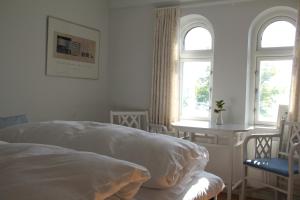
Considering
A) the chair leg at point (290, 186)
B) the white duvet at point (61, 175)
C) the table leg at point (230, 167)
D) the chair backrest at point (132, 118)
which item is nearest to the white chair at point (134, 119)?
the chair backrest at point (132, 118)

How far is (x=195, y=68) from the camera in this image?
13.6 ft

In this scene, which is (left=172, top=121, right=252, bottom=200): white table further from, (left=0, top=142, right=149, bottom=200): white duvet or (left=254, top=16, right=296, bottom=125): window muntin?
(left=0, top=142, right=149, bottom=200): white duvet

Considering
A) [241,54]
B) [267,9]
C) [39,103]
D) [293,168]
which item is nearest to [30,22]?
[39,103]

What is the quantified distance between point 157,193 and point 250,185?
2.62 m

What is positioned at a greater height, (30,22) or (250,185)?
(30,22)

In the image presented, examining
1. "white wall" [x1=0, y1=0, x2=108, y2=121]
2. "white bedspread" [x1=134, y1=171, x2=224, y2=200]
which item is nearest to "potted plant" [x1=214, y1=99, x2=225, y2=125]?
"white wall" [x1=0, y1=0, x2=108, y2=121]

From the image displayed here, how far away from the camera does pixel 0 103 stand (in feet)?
10.4

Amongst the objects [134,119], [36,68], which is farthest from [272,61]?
[36,68]

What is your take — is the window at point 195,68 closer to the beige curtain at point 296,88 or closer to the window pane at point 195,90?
the window pane at point 195,90

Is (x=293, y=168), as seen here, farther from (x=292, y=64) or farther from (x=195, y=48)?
(x=195, y=48)

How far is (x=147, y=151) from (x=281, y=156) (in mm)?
2388

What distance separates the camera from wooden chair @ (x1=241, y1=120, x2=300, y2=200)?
9.01 ft

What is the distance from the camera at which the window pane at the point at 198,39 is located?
4.05 metres

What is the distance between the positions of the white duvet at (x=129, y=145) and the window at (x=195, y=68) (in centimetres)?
246
